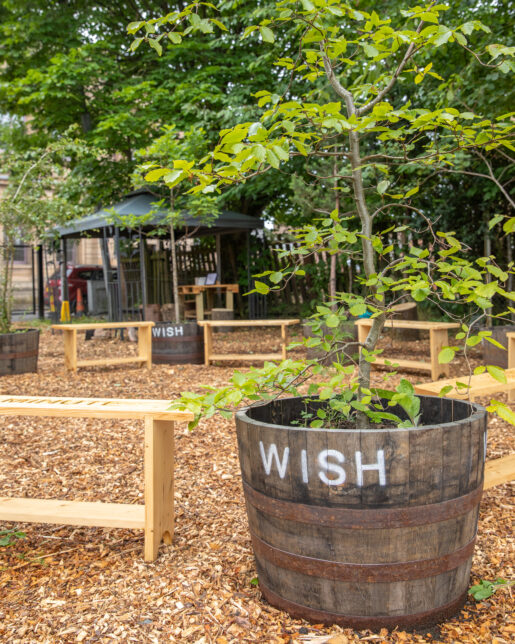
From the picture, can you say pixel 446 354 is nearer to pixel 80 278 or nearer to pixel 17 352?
pixel 17 352

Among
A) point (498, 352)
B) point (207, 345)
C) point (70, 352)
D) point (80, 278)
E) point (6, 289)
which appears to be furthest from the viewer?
point (80, 278)

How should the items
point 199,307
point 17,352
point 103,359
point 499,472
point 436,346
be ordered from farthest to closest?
point 199,307, point 103,359, point 17,352, point 436,346, point 499,472

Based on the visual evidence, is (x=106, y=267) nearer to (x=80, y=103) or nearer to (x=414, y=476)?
(x=80, y=103)

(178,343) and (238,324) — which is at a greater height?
(238,324)

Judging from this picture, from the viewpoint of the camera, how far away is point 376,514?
1.90 m

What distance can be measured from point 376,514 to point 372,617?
377 millimetres

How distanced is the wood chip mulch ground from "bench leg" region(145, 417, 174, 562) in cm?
8

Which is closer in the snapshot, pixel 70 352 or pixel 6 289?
pixel 70 352

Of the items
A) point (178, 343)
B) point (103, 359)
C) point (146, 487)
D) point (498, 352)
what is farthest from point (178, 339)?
point (146, 487)

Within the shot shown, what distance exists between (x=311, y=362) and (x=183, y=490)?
60.9 inches

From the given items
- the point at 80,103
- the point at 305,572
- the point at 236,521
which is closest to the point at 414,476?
the point at 305,572

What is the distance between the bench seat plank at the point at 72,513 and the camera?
264cm

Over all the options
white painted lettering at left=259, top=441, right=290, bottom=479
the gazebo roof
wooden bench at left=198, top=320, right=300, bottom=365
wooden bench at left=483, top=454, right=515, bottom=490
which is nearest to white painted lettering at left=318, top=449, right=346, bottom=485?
white painted lettering at left=259, top=441, right=290, bottom=479

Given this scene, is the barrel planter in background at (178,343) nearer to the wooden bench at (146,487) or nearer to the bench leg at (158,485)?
the wooden bench at (146,487)
